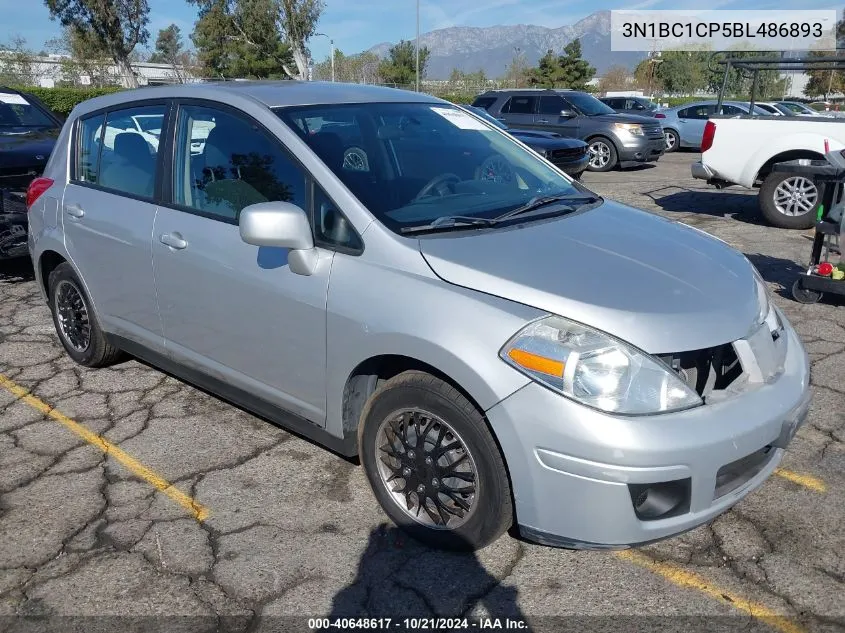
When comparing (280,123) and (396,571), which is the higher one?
(280,123)

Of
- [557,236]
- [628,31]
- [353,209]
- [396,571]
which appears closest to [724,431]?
[557,236]

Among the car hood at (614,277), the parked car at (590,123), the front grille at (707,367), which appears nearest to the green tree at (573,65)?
the parked car at (590,123)

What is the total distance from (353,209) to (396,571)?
1381mm

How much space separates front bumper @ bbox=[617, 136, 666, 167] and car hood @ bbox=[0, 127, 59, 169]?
1059cm

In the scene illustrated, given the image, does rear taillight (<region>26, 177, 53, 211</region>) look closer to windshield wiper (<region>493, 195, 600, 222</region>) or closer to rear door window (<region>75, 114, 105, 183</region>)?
rear door window (<region>75, 114, 105, 183</region>)

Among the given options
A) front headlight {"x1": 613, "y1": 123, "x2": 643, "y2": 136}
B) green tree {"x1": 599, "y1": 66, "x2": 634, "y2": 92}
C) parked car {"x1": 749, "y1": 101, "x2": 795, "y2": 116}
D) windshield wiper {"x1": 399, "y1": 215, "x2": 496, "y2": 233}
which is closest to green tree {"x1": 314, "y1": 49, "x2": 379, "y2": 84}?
green tree {"x1": 599, "y1": 66, "x2": 634, "y2": 92}

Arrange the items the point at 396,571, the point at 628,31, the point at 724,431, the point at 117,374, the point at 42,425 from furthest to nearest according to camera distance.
Answer: 1. the point at 628,31
2. the point at 117,374
3. the point at 42,425
4. the point at 396,571
5. the point at 724,431

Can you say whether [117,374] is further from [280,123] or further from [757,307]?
[757,307]

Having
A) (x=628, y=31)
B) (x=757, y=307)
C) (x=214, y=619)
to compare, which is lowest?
(x=214, y=619)

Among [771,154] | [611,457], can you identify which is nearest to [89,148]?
[611,457]

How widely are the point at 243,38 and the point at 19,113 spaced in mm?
41311

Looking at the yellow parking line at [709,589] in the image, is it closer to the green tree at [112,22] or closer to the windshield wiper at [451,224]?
the windshield wiper at [451,224]

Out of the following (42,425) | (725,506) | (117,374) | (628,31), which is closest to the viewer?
(725,506)

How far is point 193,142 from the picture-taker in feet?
11.6
